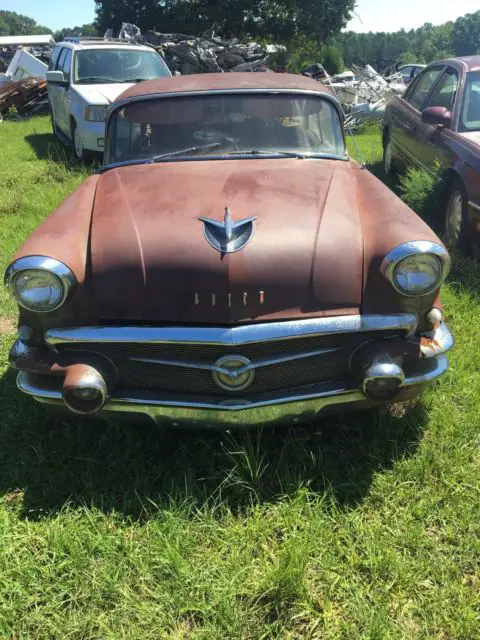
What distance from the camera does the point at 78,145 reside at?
8367 millimetres

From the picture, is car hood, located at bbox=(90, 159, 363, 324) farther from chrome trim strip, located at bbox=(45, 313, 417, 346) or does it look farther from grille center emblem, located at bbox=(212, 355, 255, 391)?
grille center emblem, located at bbox=(212, 355, 255, 391)

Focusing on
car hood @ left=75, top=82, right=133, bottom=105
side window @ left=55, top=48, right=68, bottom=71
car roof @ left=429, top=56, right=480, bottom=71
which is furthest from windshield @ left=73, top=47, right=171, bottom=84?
car roof @ left=429, top=56, right=480, bottom=71

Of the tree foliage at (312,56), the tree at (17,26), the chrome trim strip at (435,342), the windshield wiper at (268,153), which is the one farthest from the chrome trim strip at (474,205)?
the tree at (17,26)

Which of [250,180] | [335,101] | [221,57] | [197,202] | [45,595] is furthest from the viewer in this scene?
[221,57]

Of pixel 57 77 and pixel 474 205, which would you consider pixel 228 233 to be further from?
pixel 57 77

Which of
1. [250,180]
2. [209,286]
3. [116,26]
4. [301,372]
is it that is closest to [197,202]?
[250,180]

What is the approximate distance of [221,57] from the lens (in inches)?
677

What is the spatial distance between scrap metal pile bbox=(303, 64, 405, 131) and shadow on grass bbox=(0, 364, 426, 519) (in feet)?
32.8

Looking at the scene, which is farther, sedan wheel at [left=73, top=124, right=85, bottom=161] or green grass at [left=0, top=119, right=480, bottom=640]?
sedan wheel at [left=73, top=124, right=85, bottom=161]

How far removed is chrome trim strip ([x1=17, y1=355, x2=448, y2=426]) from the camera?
2.39 metres

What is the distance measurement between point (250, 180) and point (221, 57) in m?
16.2

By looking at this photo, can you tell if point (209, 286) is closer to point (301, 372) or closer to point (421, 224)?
point (301, 372)

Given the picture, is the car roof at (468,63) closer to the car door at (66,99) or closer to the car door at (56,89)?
the car door at (66,99)

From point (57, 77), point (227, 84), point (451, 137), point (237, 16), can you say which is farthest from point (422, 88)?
point (237, 16)
